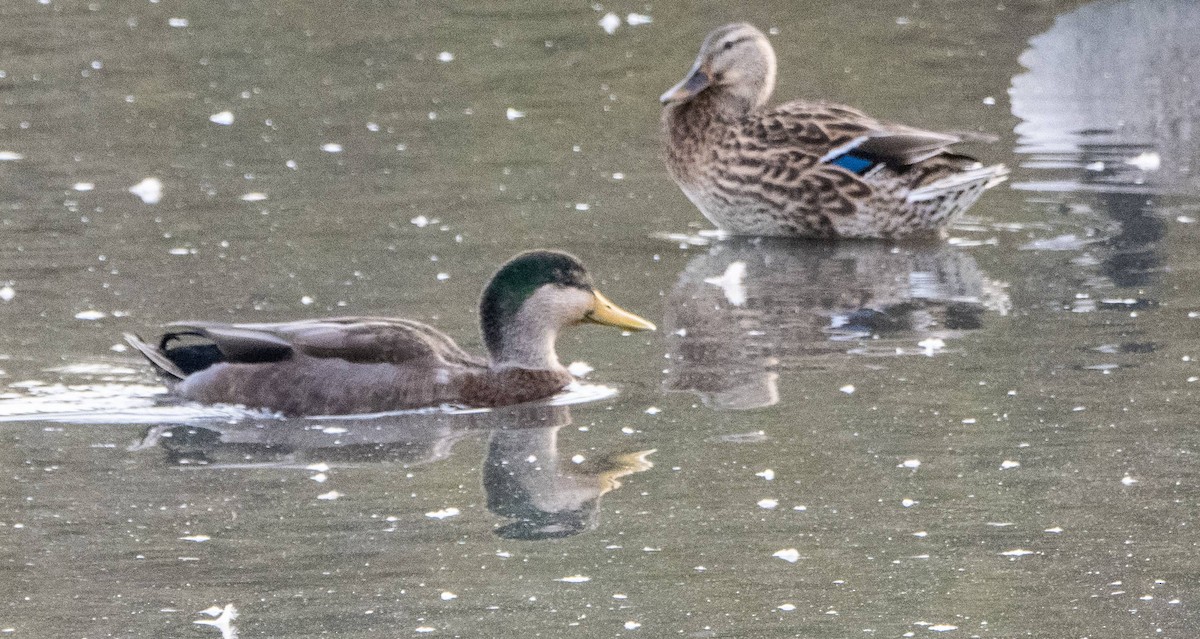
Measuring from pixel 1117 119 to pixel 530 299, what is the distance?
596 cm

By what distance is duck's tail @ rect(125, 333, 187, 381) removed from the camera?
7.50 meters

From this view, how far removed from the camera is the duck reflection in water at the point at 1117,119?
32.5ft

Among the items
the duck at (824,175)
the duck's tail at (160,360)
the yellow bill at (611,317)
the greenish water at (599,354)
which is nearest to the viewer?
the greenish water at (599,354)

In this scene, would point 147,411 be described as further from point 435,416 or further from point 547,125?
point 547,125

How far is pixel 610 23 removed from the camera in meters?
15.2

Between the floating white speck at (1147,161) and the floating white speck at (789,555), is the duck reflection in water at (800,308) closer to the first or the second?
the floating white speck at (789,555)

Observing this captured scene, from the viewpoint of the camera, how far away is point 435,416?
736 centimetres

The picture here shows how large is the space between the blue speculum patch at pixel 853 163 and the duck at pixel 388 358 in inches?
111

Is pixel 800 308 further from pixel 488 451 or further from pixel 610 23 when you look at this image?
pixel 610 23

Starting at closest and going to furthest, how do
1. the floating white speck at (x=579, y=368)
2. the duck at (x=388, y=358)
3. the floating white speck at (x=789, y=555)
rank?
the floating white speck at (x=789, y=555)
the duck at (x=388, y=358)
the floating white speck at (x=579, y=368)

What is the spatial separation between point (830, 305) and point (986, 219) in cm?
197

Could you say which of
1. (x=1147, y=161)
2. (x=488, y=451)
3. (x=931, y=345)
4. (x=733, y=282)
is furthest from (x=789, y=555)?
(x=1147, y=161)

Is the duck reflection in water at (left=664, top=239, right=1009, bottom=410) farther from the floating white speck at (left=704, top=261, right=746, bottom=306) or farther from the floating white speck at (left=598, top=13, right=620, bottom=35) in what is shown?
the floating white speck at (left=598, top=13, right=620, bottom=35)

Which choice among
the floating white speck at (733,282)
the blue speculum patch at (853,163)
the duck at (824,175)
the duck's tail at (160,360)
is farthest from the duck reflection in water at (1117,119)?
the duck's tail at (160,360)
